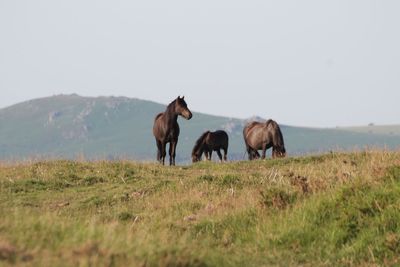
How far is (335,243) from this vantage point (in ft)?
32.2

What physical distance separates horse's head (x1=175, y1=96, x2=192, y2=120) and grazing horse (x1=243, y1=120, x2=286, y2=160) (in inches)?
159

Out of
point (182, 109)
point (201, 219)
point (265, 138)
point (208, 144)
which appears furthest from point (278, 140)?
point (201, 219)

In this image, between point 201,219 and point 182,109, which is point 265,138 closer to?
point 182,109

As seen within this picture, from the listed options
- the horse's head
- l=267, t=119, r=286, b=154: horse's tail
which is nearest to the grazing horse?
l=267, t=119, r=286, b=154: horse's tail

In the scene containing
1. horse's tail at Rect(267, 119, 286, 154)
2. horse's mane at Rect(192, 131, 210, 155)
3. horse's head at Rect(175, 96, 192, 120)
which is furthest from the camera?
horse's mane at Rect(192, 131, 210, 155)

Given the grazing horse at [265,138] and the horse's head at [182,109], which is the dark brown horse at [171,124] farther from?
the grazing horse at [265,138]

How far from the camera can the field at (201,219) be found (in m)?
6.63

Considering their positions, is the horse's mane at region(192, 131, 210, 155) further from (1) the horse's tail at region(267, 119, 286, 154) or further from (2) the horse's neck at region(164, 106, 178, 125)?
(2) the horse's neck at region(164, 106, 178, 125)

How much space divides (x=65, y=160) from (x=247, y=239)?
37.3ft

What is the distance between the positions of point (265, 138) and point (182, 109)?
15.8 ft

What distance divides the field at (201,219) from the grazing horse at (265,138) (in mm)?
10568

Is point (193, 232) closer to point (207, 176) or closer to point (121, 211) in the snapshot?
point (121, 211)

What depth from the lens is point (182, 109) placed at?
28.1 meters

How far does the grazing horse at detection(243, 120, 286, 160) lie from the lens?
95.5ft
